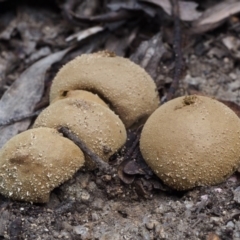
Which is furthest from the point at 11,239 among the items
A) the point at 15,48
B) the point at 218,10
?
the point at 218,10

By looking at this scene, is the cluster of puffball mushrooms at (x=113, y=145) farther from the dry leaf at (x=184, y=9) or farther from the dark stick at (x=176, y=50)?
the dry leaf at (x=184, y=9)

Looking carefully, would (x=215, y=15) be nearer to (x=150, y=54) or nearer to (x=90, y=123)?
(x=150, y=54)

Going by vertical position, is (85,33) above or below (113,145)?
below

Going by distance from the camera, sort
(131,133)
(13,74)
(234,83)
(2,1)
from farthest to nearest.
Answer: (2,1), (13,74), (234,83), (131,133)

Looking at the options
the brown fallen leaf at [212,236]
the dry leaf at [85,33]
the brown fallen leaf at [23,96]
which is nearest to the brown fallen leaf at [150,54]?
the dry leaf at [85,33]

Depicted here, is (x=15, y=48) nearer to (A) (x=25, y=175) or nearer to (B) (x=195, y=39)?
(B) (x=195, y=39)

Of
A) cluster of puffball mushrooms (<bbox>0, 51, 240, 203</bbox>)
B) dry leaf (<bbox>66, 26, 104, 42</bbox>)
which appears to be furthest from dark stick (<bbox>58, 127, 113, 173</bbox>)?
dry leaf (<bbox>66, 26, 104, 42</bbox>)

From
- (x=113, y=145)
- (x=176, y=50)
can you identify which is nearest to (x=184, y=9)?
(x=176, y=50)
